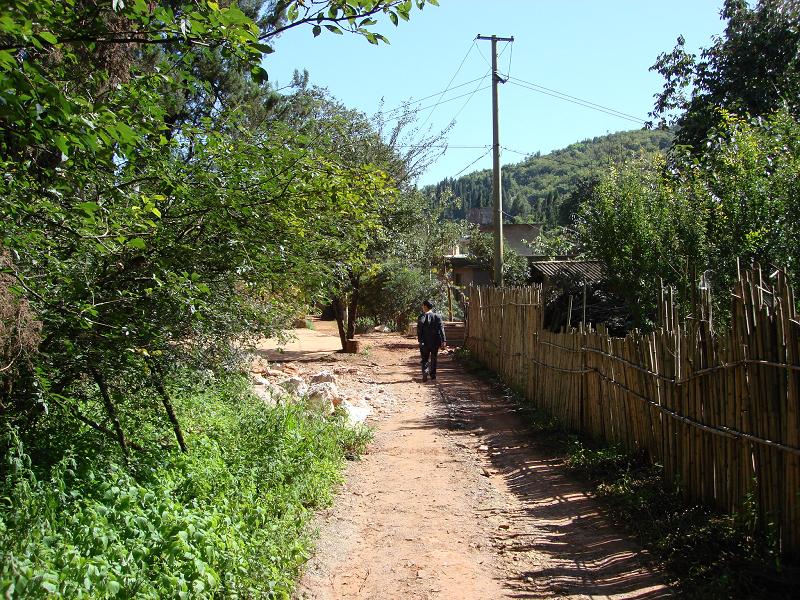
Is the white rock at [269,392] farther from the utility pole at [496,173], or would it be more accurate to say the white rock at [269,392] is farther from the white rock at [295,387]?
the utility pole at [496,173]

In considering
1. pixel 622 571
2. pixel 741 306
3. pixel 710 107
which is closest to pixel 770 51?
pixel 710 107

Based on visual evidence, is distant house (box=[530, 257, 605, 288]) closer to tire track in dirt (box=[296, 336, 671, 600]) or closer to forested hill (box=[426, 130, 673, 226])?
tire track in dirt (box=[296, 336, 671, 600])

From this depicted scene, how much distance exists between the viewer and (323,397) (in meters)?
10.8

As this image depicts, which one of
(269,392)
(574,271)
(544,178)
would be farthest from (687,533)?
(544,178)

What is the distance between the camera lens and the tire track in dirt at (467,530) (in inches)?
203

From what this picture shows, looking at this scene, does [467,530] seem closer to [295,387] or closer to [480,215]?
[295,387]

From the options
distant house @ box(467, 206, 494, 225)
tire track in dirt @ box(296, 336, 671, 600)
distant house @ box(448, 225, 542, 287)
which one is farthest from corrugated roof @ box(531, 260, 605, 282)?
distant house @ box(467, 206, 494, 225)

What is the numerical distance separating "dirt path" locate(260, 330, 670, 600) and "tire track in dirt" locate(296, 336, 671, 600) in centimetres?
1

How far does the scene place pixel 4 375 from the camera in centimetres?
457

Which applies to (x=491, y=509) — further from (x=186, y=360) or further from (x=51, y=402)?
(x=51, y=402)

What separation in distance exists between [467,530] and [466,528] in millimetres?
55

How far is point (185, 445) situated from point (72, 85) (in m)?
3.16

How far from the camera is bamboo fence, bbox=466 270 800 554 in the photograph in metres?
4.88

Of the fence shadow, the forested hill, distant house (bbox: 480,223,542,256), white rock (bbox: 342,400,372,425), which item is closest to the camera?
the fence shadow
